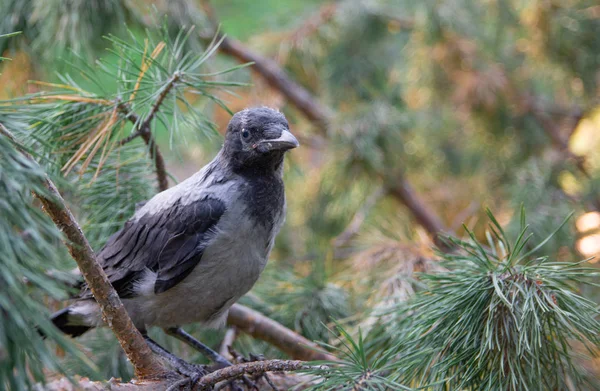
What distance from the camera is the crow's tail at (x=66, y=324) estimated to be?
2.08 metres

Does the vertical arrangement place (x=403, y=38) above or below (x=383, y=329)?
above

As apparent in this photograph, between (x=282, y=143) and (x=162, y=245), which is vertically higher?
(x=282, y=143)

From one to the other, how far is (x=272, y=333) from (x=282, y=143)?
0.73 metres

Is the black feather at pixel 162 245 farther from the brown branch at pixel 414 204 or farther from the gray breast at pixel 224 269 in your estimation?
the brown branch at pixel 414 204

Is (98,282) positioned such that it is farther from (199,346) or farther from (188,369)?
(199,346)

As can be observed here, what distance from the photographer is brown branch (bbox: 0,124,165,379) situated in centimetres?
115

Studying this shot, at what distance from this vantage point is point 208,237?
184 cm

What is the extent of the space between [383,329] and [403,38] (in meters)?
2.81

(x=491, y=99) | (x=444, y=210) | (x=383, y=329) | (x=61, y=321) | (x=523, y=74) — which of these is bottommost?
(x=61, y=321)

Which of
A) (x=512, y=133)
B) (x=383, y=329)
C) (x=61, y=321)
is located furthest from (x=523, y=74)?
(x=61, y=321)

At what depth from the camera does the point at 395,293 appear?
7.16 feet

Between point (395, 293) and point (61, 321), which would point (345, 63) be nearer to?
point (395, 293)

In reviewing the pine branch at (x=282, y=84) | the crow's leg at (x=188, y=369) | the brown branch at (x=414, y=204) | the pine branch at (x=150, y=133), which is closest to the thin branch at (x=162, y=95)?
the pine branch at (x=150, y=133)

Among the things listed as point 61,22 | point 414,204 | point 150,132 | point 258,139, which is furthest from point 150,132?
point 414,204
